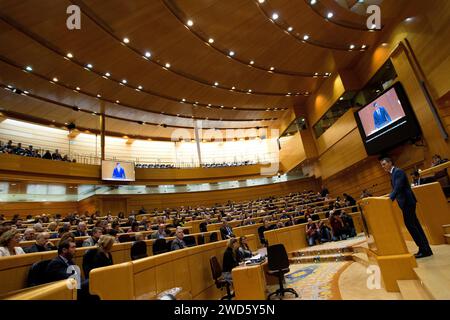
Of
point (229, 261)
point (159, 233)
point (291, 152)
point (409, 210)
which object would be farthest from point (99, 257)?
point (291, 152)

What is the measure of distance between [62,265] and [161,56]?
9374mm

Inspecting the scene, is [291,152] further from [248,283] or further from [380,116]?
[248,283]

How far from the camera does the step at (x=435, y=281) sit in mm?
1968

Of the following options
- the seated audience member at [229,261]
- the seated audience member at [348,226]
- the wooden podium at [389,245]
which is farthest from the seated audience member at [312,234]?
the wooden podium at [389,245]

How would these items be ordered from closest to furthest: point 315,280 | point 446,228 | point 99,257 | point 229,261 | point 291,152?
point 99,257, point 446,228, point 229,261, point 315,280, point 291,152

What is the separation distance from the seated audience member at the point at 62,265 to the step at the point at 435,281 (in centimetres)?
310

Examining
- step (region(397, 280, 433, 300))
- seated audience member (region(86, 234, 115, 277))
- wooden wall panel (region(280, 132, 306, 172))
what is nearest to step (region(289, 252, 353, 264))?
step (region(397, 280, 433, 300))

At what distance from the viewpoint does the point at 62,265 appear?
8.89 feet

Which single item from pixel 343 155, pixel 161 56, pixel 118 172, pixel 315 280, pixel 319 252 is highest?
pixel 161 56

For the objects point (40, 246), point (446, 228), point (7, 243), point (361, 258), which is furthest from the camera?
point (361, 258)

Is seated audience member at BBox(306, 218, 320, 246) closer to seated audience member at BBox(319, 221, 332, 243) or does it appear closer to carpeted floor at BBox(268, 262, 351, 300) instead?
seated audience member at BBox(319, 221, 332, 243)

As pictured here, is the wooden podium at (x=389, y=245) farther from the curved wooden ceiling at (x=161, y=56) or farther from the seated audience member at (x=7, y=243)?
the curved wooden ceiling at (x=161, y=56)
